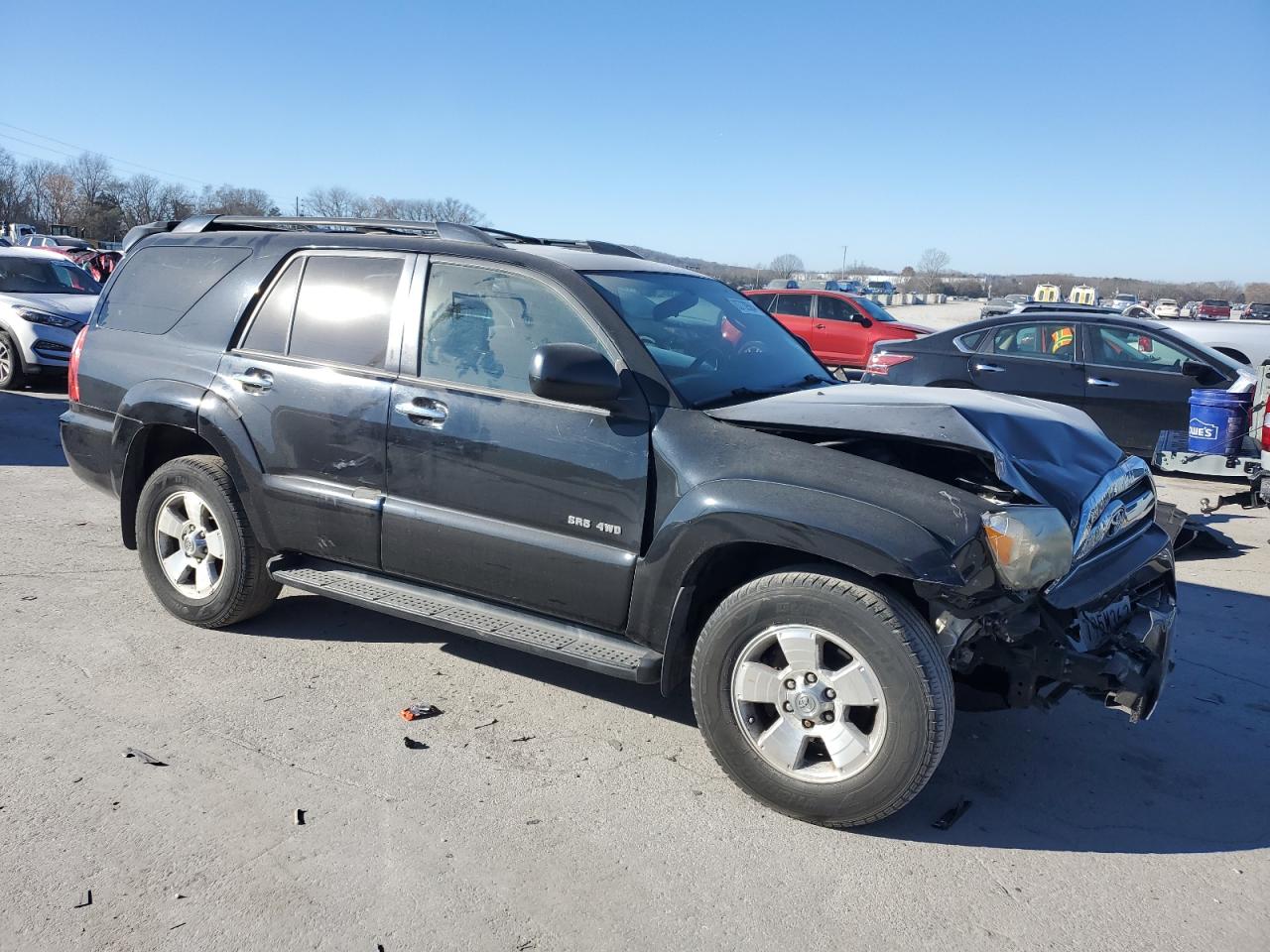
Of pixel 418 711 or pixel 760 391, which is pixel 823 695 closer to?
pixel 760 391

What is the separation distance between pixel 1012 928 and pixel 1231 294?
356 feet

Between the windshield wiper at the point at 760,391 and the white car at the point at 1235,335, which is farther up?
the white car at the point at 1235,335

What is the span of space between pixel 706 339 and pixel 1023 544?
66.0 inches

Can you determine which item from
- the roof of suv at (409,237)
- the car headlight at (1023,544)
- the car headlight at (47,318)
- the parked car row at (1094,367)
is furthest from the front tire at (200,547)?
the car headlight at (47,318)

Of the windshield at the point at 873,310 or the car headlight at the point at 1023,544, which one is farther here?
the windshield at the point at 873,310

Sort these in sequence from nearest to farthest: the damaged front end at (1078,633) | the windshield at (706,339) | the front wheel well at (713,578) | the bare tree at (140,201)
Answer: the damaged front end at (1078,633), the front wheel well at (713,578), the windshield at (706,339), the bare tree at (140,201)

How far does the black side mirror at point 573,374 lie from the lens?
341 centimetres

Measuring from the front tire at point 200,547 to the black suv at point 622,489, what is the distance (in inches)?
0.5

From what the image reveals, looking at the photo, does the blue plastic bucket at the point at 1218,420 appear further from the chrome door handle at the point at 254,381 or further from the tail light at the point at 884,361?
the chrome door handle at the point at 254,381

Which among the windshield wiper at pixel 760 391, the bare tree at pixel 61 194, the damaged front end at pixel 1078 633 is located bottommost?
the damaged front end at pixel 1078 633

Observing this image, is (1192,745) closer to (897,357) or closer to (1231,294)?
(897,357)

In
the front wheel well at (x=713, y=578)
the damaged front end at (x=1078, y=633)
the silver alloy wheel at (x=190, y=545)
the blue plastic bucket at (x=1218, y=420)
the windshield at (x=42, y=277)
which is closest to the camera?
the damaged front end at (x=1078, y=633)

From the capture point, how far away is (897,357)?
35.9 feet

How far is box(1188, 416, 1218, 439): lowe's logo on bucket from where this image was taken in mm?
8609
